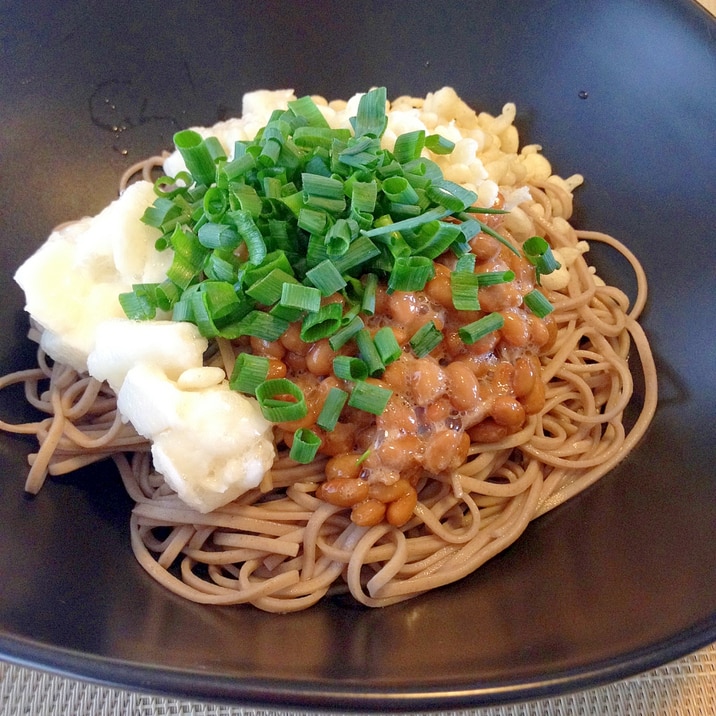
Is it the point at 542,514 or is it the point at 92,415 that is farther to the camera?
the point at 92,415

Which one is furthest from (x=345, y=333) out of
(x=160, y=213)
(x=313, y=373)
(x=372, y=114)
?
(x=372, y=114)

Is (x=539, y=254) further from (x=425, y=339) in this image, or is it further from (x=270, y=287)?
(x=270, y=287)

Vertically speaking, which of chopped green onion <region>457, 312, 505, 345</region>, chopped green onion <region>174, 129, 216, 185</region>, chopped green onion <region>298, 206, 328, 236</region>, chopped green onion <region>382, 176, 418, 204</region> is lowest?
chopped green onion <region>174, 129, 216, 185</region>

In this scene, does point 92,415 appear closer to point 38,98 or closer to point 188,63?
point 38,98

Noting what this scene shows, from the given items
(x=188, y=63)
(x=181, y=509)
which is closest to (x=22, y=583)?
(x=181, y=509)

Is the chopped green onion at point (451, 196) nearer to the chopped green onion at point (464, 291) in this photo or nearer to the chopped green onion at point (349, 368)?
the chopped green onion at point (464, 291)

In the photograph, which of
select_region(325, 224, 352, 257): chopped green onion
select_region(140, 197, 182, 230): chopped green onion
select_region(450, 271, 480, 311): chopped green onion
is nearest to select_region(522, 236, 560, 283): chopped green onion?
select_region(450, 271, 480, 311): chopped green onion

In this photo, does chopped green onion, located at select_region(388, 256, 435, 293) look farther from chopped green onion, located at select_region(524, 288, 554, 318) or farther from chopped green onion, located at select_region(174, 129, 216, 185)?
chopped green onion, located at select_region(174, 129, 216, 185)
